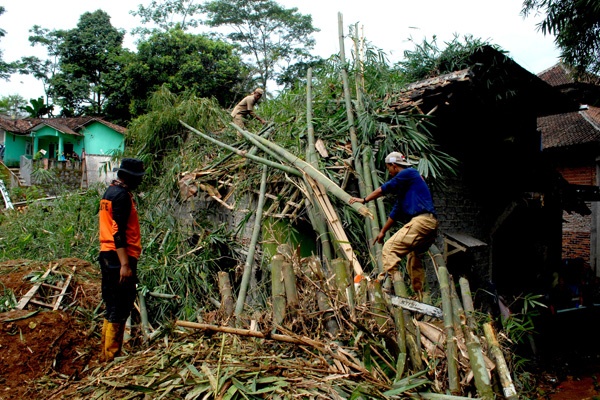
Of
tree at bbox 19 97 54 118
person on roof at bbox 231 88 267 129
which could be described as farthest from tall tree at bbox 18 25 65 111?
person on roof at bbox 231 88 267 129

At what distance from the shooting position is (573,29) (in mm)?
9516

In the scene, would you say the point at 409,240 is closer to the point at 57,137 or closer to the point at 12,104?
the point at 57,137

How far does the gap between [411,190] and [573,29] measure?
823 cm

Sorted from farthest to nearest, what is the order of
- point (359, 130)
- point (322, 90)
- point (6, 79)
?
point (6, 79) → point (322, 90) → point (359, 130)

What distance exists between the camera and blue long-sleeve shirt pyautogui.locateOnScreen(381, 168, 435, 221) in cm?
390

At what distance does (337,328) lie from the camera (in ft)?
8.47

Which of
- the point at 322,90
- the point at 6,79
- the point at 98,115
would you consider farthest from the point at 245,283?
the point at 6,79

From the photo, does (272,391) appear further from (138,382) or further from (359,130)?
(359,130)

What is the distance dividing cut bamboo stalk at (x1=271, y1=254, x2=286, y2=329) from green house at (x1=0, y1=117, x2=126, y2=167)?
21404 mm

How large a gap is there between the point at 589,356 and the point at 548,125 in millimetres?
9910

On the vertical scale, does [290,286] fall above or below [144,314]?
above

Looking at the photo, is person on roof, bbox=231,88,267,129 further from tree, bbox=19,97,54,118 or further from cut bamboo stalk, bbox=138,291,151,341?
tree, bbox=19,97,54,118

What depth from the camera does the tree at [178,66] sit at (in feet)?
64.9

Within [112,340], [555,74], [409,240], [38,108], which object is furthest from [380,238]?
[38,108]
